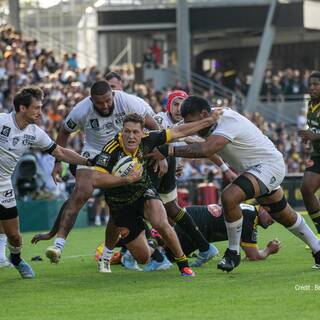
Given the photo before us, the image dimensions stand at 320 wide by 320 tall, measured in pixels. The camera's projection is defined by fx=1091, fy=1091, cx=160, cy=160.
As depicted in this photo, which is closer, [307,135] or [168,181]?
[168,181]

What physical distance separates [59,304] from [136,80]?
28108 millimetres

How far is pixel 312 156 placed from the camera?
1513 cm

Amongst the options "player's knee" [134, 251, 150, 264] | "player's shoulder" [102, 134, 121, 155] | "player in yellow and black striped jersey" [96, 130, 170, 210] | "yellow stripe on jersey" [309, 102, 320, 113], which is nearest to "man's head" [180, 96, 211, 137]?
"player in yellow and black striped jersey" [96, 130, 170, 210]

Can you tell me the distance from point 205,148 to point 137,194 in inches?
38.9

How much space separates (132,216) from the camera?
461 inches

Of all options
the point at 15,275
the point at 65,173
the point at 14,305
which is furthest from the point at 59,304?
the point at 65,173

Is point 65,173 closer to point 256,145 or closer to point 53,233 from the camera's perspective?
point 53,233


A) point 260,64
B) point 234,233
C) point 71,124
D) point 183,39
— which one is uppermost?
point 71,124

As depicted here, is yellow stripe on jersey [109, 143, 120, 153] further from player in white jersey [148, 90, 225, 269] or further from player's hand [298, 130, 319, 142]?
player's hand [298, 130, 319, 142]

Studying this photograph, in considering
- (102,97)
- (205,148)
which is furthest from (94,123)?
(205,148)

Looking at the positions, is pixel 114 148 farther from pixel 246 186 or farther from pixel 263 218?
pixel 263 218

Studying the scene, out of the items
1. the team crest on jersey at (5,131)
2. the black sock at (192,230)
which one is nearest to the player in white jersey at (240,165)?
the black sock at (192,230)

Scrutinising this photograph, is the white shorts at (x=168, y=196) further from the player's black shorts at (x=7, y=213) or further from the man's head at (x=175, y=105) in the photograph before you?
the player's black shorts at (x=7, y=213)

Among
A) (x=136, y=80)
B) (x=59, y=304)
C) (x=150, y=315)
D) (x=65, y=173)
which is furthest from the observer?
(x=136, y=80)
